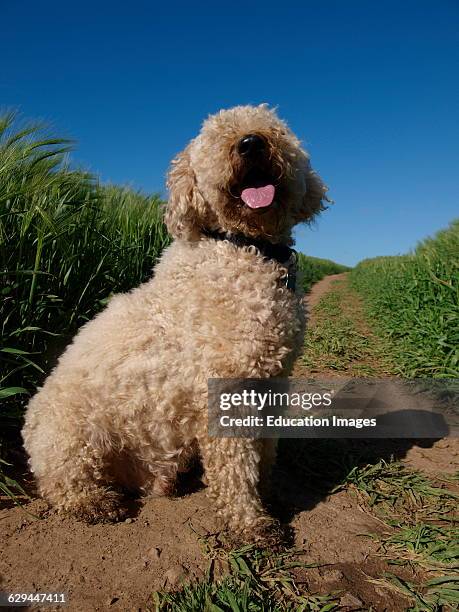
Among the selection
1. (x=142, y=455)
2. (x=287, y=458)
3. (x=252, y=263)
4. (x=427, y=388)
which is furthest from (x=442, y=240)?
(x=142, y=455)

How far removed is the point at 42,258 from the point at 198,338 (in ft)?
5.83

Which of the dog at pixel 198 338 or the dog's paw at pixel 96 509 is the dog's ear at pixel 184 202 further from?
the dog's paw at pixel 96 509

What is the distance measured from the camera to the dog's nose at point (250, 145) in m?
2.39

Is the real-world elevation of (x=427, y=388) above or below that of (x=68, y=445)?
above

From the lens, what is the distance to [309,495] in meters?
2.99

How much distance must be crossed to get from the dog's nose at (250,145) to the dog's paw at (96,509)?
2151 millimetres

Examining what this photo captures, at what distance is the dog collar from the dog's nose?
1.48 ft

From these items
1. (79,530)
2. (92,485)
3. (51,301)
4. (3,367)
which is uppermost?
(51,301)

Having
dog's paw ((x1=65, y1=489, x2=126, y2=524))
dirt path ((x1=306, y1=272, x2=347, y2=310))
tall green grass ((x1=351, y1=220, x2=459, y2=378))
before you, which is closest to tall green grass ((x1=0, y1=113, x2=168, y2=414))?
dog's paw ((x1=65, y1=489, x2=126, y2=524))

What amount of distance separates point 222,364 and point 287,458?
150 centimetres

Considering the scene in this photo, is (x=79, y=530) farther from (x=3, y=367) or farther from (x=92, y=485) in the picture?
(x=3, y=367)

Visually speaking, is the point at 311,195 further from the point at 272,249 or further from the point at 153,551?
the point at 153,551

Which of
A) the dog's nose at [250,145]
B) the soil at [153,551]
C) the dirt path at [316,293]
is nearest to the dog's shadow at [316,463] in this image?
the soil at [153,551]

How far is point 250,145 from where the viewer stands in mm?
2408
